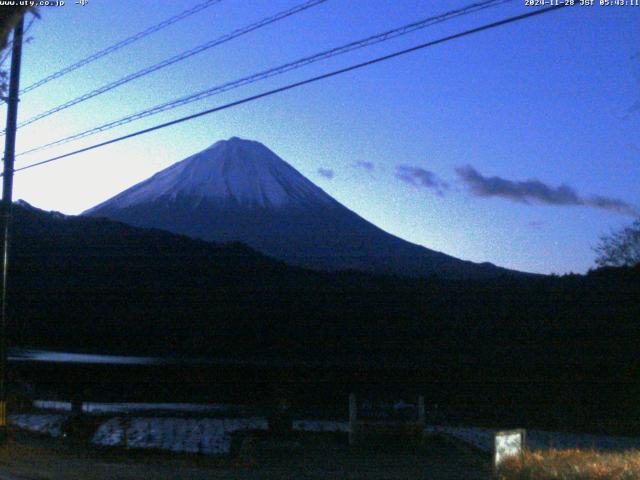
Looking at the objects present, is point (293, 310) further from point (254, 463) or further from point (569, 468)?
point (569, 468)

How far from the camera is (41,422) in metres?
20.4

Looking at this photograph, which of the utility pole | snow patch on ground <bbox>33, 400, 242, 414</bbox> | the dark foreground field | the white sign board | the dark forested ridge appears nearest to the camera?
the white sign board

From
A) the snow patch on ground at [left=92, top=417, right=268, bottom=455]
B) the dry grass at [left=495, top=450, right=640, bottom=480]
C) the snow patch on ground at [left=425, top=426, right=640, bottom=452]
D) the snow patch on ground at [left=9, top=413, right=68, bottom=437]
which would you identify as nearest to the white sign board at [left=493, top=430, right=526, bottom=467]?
the dry grass at [left=495, top=450, right=640, bottom=480]

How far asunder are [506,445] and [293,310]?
129ft

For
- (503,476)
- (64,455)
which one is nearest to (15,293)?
(64,455)

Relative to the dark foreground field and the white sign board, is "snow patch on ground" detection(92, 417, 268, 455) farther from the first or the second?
the white sign board

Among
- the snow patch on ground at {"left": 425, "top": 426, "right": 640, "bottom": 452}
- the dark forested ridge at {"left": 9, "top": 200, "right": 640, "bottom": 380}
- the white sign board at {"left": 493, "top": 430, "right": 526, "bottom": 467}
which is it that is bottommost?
A: the snow patch on ground at {"left": 425, "top": 426, "right": 640, "bottom": 452}

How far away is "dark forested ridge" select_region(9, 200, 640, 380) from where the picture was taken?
3791cm

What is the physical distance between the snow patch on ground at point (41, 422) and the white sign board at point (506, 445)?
11650 mm

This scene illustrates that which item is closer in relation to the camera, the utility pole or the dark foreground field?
the dark foreground field

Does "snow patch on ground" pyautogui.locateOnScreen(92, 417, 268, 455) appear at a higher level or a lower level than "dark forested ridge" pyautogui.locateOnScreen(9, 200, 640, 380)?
lower

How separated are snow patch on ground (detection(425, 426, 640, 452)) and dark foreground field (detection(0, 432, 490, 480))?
1125mm

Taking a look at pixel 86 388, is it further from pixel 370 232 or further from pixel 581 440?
pixel 370 232

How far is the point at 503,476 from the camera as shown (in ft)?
30.5
